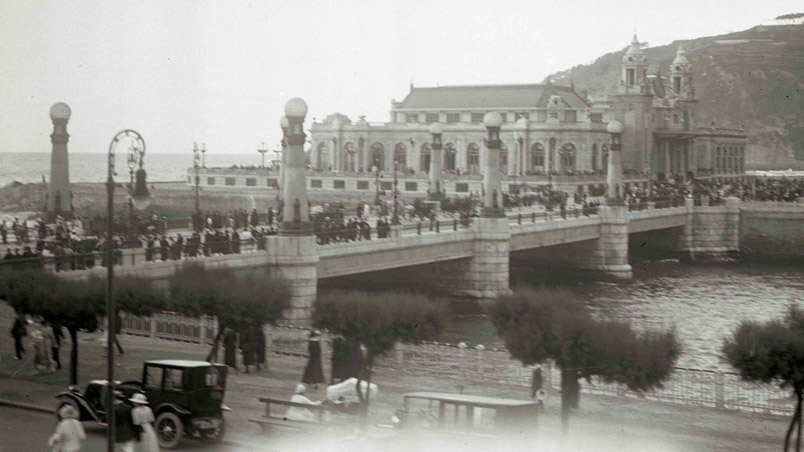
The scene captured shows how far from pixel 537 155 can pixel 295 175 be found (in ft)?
221

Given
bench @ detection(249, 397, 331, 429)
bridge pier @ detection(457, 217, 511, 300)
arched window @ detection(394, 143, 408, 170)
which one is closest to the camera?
bench @ detection(249, 397, 331, 429)

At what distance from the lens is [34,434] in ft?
83.3

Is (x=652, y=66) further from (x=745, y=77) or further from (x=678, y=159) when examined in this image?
(x=745, y=77)

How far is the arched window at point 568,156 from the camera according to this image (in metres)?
110

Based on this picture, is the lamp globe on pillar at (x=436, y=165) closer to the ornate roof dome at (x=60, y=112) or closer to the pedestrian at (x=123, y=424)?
the ornate roof dome at (x=60, y=112)

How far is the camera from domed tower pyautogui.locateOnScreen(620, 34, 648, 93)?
400 ft

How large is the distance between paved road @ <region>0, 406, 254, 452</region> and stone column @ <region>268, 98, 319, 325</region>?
57.8ft

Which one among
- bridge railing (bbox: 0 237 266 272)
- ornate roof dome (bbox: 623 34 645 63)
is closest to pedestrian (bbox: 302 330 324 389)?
bridge railing (bbox: 0 237 266 272)

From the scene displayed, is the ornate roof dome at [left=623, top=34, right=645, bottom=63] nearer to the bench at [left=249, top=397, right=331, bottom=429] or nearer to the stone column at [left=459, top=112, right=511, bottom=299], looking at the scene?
the stone column at [left=459, top=112, right=511, bottom=299]

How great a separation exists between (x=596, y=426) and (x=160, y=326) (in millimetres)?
15343

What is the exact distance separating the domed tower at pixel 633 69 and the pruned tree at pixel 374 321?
9518 cm

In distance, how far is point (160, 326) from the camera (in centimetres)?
3678

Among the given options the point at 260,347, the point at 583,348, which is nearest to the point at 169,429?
the point at 260,347

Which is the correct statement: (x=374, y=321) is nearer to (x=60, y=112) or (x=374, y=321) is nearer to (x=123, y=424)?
(x=123, y=424)
